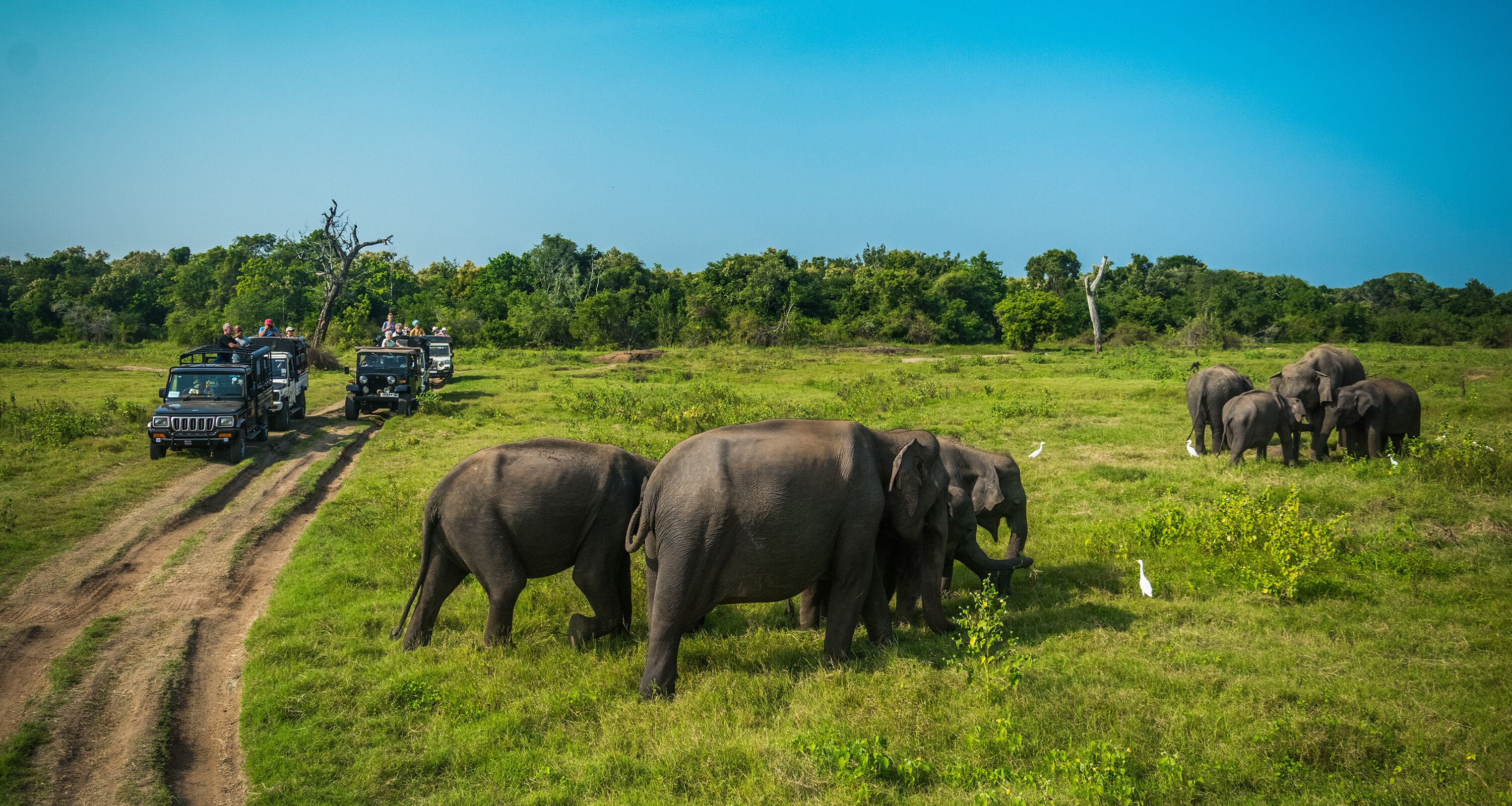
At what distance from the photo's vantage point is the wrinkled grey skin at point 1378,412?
52.4ft

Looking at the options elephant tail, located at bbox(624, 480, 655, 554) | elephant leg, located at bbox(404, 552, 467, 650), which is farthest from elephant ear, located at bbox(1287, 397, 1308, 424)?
elephant leg, located at bbox(404, 552, 467, 650)

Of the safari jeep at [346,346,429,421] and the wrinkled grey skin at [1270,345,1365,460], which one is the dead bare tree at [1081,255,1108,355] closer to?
the wrinkled grey skin at [1270,345,1365,460]

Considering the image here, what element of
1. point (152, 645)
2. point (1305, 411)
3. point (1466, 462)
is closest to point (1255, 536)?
point (1466, 462)

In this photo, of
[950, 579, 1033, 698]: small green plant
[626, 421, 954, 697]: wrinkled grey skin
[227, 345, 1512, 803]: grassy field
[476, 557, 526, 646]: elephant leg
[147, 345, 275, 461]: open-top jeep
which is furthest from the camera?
[147, 345, 275, 461]: open-top jeep

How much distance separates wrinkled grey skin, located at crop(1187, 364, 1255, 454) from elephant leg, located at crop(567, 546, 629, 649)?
1433 centimetres

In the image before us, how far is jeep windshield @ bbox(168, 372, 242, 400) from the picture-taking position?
17.6 m

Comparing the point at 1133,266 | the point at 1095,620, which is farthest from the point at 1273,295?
the point at 1095,620

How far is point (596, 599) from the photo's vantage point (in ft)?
25.4

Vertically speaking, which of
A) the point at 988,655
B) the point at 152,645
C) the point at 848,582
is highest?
the point at 848,582

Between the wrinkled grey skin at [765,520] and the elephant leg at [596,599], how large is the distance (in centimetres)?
72

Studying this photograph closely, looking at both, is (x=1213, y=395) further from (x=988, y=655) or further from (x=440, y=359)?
(x=440, y=359)

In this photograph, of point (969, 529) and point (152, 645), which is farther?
point (969, 529)

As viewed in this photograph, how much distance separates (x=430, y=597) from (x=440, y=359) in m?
26.7

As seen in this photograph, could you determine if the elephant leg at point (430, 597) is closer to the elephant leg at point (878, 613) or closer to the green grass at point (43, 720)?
the green grass at point (43, 720)
